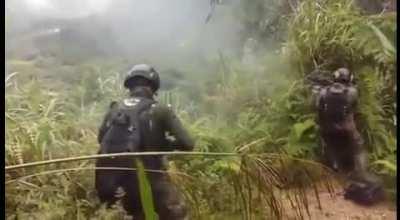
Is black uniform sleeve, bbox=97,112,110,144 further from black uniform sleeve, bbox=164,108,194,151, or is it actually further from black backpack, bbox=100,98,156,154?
black uniform sleeve, bbox=164,108,194,151

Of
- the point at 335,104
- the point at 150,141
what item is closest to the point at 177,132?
the point at 150,141

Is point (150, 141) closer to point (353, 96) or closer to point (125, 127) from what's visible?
point (125, 127)

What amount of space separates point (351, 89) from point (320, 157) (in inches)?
6.4

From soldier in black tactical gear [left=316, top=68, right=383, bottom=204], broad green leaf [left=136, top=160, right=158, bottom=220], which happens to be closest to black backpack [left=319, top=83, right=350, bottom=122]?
soldier in black tactical gear [left=316, top=68, right=383, bottom=204]

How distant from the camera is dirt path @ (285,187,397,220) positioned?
1325 mm

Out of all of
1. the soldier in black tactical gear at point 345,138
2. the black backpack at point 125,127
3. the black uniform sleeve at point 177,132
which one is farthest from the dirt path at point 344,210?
the black backpack at point 125,127

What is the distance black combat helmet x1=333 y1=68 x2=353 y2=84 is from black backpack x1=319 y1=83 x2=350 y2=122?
0.04 ft

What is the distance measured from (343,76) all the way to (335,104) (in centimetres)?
6

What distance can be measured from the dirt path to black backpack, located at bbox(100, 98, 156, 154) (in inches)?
14.6

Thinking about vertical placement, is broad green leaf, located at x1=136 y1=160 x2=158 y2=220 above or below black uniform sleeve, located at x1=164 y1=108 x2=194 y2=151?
below

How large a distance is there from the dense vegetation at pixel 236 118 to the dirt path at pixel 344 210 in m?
0.03

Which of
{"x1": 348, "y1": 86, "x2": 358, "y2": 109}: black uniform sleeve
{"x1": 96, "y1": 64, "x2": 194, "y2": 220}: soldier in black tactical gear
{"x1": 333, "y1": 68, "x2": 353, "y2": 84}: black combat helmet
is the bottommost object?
{"x1": 96, "y1": 64, "x2": 194, "y2": 220}: soldier in black tactical gear

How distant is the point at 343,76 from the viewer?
1365mm

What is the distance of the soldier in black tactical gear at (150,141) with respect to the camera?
52.1 inches
